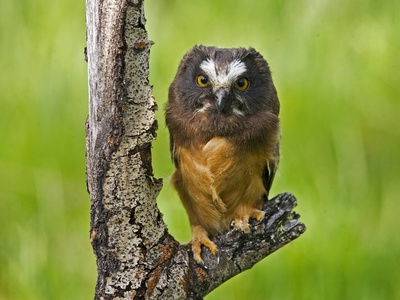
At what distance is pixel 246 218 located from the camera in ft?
13.5

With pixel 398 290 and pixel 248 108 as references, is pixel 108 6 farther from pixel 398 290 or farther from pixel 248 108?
pixel 398 290

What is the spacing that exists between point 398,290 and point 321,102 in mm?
1410

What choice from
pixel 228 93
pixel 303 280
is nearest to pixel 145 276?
pixel 228 93

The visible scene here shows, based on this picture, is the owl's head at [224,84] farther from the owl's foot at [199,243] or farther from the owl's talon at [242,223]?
the owl's foot at [199,243]

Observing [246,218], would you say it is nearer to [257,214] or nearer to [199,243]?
[257,214]

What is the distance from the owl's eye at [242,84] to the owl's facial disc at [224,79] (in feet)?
0.04

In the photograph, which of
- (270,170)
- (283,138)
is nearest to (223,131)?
(270,170)

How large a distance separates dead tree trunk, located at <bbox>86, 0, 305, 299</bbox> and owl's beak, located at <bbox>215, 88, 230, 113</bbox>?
58 centimetres

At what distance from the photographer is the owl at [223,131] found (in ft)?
13.5

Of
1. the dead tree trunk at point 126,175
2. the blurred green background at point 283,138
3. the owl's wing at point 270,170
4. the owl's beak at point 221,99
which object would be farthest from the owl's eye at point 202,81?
the blurred green background at point 283,138

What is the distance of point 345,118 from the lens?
5797 millimetres

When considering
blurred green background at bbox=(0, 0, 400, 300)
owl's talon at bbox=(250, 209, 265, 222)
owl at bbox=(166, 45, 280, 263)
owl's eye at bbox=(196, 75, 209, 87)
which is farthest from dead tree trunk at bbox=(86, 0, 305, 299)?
blurred green background at bbox=(0, 0, 400, 300)

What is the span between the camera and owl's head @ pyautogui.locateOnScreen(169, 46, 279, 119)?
4113 mm

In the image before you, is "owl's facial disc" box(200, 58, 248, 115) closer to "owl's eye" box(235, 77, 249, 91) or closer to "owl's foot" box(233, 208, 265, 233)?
"owl's eye" box(235, 77, 249, 91)
